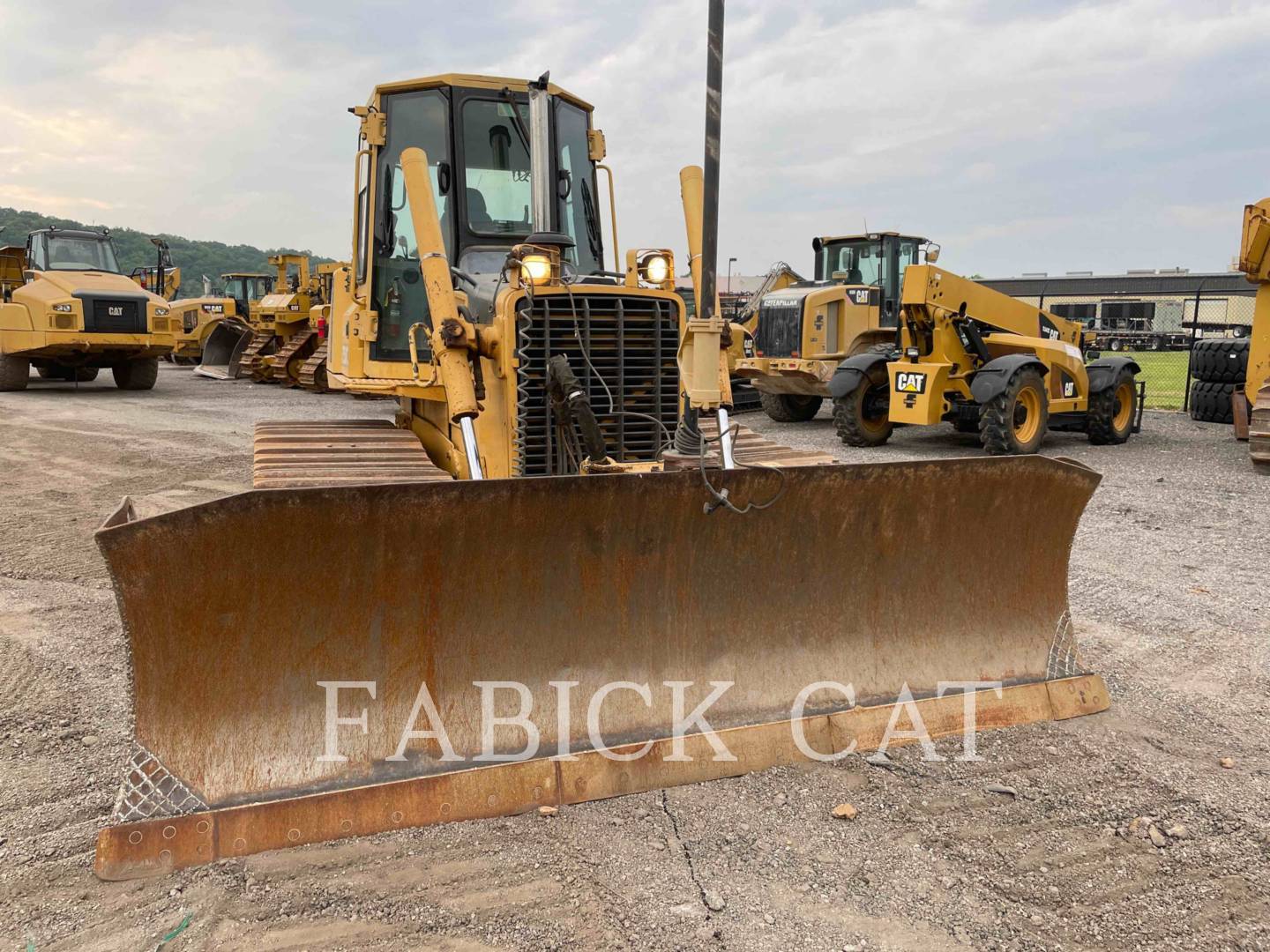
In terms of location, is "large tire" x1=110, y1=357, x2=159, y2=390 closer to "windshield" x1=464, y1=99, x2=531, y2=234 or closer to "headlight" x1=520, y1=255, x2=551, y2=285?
"windshield" x1=464, y1=99, x2=531, y2=234

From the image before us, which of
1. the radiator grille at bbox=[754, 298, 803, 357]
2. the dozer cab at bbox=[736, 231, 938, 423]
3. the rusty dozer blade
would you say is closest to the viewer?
the rusty dozer blade

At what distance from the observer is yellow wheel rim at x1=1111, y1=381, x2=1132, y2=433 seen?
11977 millimetres

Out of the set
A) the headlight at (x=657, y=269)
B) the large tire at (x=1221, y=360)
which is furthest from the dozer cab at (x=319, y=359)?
the large tire at (x=1221, y=360)

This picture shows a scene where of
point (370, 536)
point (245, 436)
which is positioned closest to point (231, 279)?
point (245, 436)

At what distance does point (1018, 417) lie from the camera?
10852 mm

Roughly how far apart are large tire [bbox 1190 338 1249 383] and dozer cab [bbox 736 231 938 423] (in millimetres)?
4252

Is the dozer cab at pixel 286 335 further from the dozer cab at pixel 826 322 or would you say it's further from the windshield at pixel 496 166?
the windshield at pixel 496 166

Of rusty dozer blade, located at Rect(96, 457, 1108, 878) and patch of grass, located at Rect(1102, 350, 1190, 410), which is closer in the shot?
rusty dozer blade, located at Rect(96, 457, 1108, 878)

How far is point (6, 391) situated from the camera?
695 inches

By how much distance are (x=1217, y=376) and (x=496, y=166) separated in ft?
40.5

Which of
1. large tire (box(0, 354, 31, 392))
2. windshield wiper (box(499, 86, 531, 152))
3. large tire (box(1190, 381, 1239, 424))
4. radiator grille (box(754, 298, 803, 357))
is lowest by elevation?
large tire (box(1190, 381, 1239, 424))

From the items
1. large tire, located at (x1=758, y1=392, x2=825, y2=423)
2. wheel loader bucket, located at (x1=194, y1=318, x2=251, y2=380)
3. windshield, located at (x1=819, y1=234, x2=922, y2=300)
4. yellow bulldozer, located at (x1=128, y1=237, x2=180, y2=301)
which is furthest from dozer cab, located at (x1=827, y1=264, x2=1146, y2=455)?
yellow bulldozer, located at (x1=128, y1=237, x2=180, y2=301)

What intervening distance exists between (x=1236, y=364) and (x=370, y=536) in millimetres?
13936

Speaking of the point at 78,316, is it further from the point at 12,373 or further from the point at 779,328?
the point at 779,328
